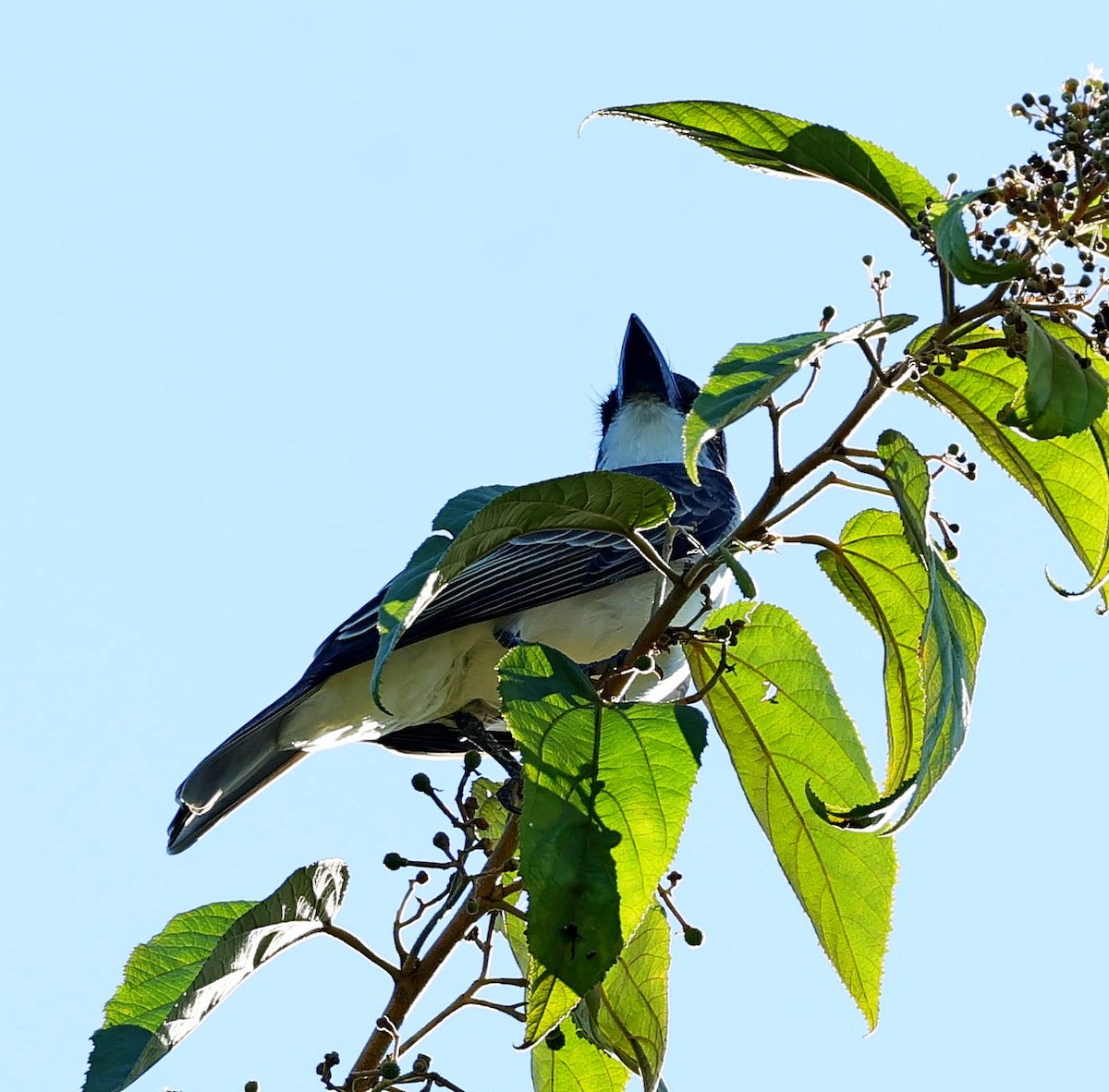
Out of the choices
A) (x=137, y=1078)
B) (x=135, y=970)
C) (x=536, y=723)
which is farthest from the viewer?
(x=135, y=970)

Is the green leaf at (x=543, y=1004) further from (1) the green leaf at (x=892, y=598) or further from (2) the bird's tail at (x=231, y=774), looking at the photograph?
(2) the bird's tail at (x=231, y=774)

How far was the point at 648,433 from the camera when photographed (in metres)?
7.10

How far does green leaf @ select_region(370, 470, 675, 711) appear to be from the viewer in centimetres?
236

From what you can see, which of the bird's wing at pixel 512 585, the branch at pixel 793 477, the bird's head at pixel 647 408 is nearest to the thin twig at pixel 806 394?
the branch at pixel 793 477

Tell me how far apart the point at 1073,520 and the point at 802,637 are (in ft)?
1.67

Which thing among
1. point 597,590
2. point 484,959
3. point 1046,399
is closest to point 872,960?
point 484,959

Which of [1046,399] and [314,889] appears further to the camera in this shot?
[314,889]

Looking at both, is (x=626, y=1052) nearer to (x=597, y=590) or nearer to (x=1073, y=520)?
(x=1073, y=520)

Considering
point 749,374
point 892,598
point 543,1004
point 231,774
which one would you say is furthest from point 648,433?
point 543,1004

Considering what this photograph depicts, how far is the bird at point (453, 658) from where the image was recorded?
4879 mm

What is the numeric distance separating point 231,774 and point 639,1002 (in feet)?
8.19

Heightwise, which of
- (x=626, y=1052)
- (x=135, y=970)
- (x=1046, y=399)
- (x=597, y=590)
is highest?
(x=597, y=590)

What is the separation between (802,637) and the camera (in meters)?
2.91

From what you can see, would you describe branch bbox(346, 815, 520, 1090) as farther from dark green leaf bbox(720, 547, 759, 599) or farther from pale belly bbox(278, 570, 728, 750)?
pale belly bbox(278, 570, 728, 750)
